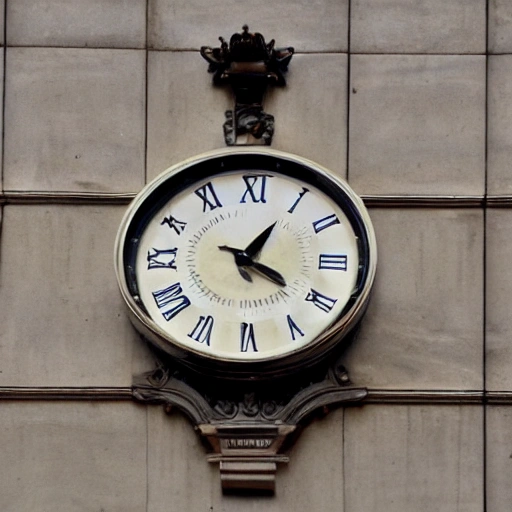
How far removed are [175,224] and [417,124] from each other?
4.58ft

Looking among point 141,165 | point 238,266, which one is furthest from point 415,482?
point 141,165

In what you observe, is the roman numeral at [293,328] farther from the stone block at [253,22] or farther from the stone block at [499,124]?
the stone block at [253,22]

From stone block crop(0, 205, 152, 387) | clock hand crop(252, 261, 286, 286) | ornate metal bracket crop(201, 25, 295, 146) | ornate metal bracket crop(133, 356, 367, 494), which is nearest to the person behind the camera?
ornate metal bracket crop(133, 356, 367, 494)

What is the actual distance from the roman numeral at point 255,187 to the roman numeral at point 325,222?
302mm

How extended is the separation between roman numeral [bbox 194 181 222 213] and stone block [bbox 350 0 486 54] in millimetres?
1095

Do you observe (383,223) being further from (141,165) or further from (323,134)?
(141,165)

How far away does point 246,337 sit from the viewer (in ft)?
36.6

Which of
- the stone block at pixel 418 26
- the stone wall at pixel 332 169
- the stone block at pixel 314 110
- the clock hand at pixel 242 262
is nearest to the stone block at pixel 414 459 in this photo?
the stone wall at pixel 332 169

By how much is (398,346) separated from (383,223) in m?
0.66

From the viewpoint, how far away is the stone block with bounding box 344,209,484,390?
37.0ft

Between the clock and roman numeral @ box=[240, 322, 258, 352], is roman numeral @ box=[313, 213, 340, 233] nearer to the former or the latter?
the clock

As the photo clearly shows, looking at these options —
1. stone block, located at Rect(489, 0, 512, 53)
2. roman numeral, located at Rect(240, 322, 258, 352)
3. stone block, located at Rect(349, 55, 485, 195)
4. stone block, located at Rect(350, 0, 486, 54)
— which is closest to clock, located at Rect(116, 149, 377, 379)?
roman numeral, located at Rect(240, 322, 258, 352)

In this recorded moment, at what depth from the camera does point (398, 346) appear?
11.3 meters

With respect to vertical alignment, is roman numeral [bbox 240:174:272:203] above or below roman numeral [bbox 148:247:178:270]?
above
